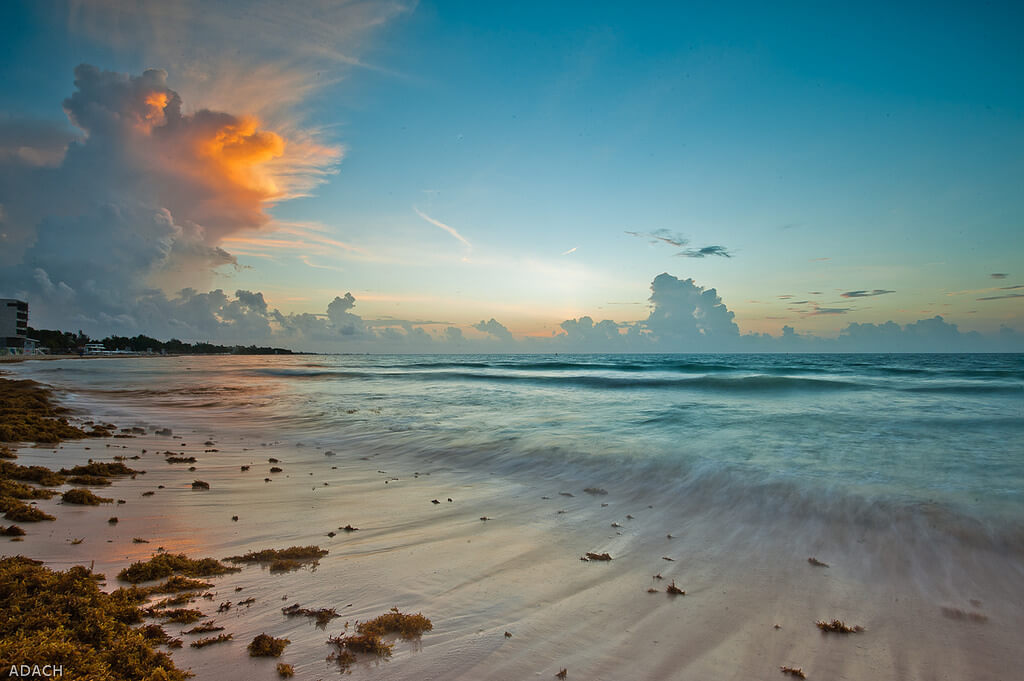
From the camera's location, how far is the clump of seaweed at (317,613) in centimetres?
364

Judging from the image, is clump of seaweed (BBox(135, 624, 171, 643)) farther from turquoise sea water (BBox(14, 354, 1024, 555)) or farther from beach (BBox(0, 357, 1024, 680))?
turquoise sea water (BBox(14, 354, 1024, 555))

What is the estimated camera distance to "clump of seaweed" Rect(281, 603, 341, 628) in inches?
143

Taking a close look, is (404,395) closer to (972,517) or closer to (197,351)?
(972,517)

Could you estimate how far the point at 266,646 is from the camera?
3.20m

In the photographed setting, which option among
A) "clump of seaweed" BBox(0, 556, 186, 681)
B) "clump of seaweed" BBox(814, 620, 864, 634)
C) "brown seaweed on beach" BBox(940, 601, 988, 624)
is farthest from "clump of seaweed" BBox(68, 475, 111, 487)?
"brown seaweed on beach" BBox(940, 601, 988, 624)

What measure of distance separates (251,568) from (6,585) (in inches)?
68.0

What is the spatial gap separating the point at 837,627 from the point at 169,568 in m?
5.85

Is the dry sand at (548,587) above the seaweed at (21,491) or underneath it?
underneath

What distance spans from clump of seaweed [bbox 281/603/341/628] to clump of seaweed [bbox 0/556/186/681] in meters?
0.88

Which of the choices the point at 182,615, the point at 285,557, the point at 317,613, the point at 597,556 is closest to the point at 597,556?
the point at 597,556

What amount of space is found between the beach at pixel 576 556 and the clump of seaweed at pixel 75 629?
35 centimetres

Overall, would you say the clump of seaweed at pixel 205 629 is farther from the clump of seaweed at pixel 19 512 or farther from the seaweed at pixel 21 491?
the seaweed at pixel 21 491

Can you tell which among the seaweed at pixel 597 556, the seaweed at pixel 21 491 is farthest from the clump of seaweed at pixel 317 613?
the seaweed at pixel 21 491

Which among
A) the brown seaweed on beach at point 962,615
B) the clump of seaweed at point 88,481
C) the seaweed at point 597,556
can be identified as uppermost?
the clump of seaweed at point 88,481
